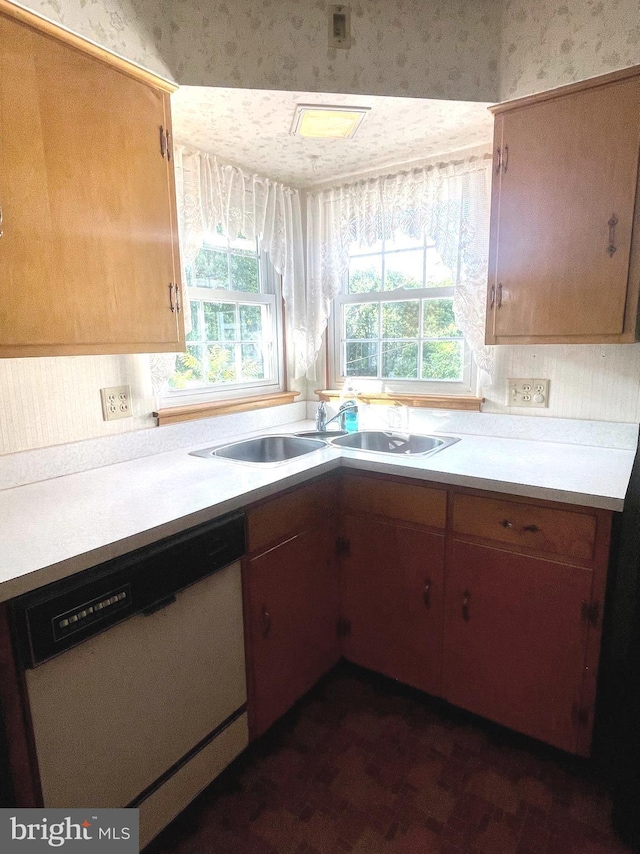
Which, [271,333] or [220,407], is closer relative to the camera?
[220,407]

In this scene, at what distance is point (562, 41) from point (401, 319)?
3.75 feet

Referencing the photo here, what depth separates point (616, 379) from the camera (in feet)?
5.80

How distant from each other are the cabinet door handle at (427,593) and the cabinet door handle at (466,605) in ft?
0.39

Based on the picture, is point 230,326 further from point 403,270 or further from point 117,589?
point 117,589

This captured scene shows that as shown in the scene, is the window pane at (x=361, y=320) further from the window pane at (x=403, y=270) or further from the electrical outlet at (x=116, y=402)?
the electrical outlet at (x=116, y=402)

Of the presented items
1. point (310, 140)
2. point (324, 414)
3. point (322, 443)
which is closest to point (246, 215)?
point (310, 140)

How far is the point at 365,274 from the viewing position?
239 cm

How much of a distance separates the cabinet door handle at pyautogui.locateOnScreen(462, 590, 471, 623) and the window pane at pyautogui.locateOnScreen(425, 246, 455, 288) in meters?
1.35

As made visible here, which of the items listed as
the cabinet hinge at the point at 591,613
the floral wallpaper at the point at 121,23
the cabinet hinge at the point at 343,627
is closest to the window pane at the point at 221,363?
the floral wallpaper at the point at 121,23

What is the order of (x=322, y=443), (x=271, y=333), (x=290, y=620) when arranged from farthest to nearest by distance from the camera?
(x=271, y=333) → (x=322, y=443) → (x=290, y=620)

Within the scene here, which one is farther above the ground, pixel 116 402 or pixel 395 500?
pixel 116 402

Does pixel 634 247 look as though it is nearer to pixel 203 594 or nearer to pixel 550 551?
pixel 550 551

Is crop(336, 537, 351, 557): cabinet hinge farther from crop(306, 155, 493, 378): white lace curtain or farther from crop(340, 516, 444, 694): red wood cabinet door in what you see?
crop(306, 155, 493, 378): white lace curtain

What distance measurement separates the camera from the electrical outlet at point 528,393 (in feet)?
6.30
